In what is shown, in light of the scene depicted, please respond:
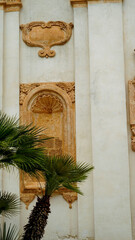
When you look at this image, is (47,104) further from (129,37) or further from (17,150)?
(17,150)

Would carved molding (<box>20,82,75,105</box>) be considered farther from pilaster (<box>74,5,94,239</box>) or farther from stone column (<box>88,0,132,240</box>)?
stone column (<box>88,0,132,240</box>)

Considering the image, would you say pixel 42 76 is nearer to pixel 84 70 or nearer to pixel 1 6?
pixel 84 70

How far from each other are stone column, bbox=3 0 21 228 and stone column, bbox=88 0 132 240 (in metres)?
2.30

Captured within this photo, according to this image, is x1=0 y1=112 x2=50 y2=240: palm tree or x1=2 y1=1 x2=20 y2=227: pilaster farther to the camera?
x1=2 y1=1 x2=20 y2=227: pilaster

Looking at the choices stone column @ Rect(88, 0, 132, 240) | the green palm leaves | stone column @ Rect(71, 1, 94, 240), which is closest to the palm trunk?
the green palm leaves

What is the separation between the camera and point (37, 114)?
1366 centimetres

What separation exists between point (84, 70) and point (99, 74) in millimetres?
555

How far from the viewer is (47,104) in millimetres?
13609

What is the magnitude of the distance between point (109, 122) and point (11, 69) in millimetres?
3437

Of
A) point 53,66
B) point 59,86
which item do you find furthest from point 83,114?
point 53,66

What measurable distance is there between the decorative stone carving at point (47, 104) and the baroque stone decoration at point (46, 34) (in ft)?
4.48

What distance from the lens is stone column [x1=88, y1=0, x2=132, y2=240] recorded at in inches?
476

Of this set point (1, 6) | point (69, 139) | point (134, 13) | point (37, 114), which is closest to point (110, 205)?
point (69, 139)

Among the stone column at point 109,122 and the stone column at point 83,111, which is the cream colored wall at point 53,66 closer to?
the stone column at point 83,111
